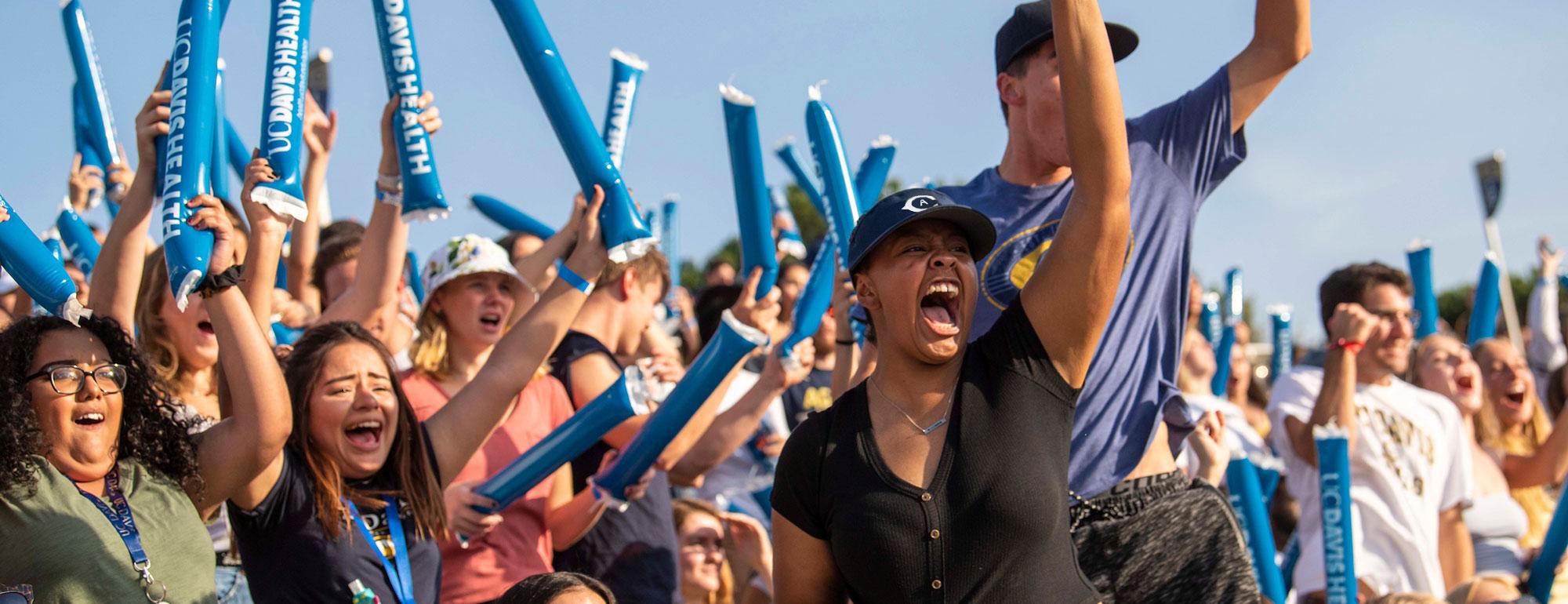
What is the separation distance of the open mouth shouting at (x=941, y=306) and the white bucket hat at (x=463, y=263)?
2.47 metres

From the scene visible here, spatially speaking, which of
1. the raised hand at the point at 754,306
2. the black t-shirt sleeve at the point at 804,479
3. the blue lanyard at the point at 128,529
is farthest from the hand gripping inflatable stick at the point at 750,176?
the blue lanyard at the point at 128,529

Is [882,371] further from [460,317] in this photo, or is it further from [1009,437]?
[460,317]

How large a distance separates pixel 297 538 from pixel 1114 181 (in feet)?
7.20

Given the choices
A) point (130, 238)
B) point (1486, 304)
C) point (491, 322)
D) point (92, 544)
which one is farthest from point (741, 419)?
point (1486, 304)

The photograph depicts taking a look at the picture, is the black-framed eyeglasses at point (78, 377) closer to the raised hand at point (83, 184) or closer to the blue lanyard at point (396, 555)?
the blue lanyard at point (396, 555)

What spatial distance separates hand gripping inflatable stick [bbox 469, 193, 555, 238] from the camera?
6.61 metres

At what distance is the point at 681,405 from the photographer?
4.77m

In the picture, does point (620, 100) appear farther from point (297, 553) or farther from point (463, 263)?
point (297, 553)

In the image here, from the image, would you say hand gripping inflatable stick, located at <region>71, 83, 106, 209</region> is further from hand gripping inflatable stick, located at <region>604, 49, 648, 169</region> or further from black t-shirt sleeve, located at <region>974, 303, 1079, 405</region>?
black t-shirt sleeve, located at <region>974, 303, 1079, 405</region>

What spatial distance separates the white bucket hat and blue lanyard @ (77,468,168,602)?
179 cm

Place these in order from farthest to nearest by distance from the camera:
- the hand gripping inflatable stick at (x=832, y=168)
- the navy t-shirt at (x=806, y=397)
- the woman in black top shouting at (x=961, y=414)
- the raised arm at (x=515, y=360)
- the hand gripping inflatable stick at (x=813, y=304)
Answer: the navy t-shirt at (x=806, y=397) < the hand gripping inflatable stick at (x=813, y=304) < the hand gripping inflatable stick at (x=832, y=168) < the raised arm at (x=515, y=360) < the woman in black top shouting at (x=961, y=414)

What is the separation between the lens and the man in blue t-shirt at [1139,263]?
342 cm

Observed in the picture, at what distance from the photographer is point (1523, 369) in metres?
7.98

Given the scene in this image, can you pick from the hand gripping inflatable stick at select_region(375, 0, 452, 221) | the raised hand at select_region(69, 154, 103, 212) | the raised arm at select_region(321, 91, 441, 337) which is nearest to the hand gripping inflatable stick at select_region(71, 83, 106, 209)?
the raised hand at select_region(69, 154, 103, 212)
